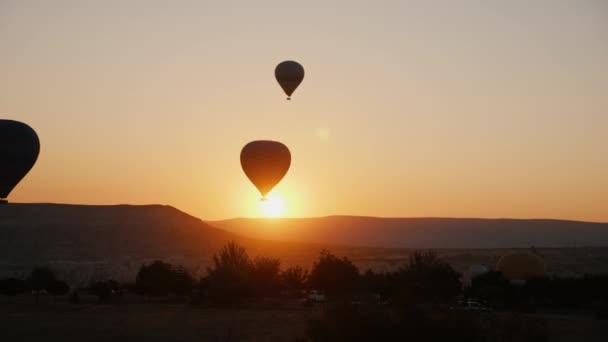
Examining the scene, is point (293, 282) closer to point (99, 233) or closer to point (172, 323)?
point (172, 323)

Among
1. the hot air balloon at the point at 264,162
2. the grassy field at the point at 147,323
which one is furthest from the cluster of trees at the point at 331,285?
the hot air balloon at the point at 264,162

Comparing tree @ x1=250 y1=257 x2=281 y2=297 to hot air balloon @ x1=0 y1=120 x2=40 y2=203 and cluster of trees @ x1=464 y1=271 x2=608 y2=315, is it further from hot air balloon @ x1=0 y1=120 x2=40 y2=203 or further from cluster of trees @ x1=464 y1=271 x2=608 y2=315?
hot air balloon @ x1=0 y1=120 x2=40 y2=203

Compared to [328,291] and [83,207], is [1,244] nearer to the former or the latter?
[83,207]

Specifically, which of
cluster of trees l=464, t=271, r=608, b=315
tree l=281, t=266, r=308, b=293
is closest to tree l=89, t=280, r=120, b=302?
tree l=281, t=266, r=308, b=293

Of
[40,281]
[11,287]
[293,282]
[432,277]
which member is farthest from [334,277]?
[11,287]

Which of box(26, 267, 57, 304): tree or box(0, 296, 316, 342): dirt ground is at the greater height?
box(26, 267, 57, 304): tree
